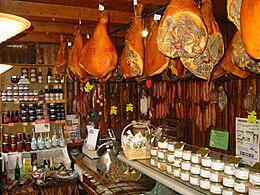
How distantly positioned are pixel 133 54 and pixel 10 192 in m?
3.19

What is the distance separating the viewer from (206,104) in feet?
14.4

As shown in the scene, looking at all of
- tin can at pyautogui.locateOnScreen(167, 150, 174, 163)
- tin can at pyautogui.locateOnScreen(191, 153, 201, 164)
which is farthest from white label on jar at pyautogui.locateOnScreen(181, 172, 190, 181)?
tin can at pyautogui.locateOnScreen(167, 150, 174, 163)

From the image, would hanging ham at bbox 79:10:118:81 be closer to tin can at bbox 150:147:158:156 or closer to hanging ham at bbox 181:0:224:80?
tin can at bbox 150:147:158:156

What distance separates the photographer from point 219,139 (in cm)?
418

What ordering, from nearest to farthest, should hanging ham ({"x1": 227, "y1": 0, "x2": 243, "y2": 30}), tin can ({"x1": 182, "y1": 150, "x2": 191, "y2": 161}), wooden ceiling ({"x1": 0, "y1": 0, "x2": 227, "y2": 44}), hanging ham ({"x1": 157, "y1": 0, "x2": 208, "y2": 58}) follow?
1. hanging ham ({"x1": 227, "y1": 0, "x2": 243, "y2": 30})
2. hanging ham ({"x1": 157, "y1": 0, "x2": 208, "y2": 58})
3. tin can ({"x1": 182, "y1": 150, "x2": 191, "y2": 161})
4. wooden ceiling ({"x1": 0, "y1": 0, "x2": 227, "y2": 44})

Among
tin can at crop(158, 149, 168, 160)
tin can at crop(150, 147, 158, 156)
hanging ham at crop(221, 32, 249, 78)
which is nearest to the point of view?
hanging ham at crop(221, 32, 249, 78)

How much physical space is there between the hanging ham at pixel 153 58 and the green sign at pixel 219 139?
92.1 inches

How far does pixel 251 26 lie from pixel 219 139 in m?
3.37

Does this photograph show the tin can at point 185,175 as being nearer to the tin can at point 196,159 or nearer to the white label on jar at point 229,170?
the tin can at point 196,159

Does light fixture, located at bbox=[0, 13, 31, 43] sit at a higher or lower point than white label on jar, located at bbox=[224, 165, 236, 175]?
higher

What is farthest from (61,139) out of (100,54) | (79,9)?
(100,54)

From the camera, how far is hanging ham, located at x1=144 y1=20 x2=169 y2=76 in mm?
2051

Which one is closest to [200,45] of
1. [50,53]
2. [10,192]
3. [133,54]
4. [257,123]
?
[133,54]

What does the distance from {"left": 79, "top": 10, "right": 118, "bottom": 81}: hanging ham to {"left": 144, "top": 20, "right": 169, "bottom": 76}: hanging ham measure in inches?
15.0
